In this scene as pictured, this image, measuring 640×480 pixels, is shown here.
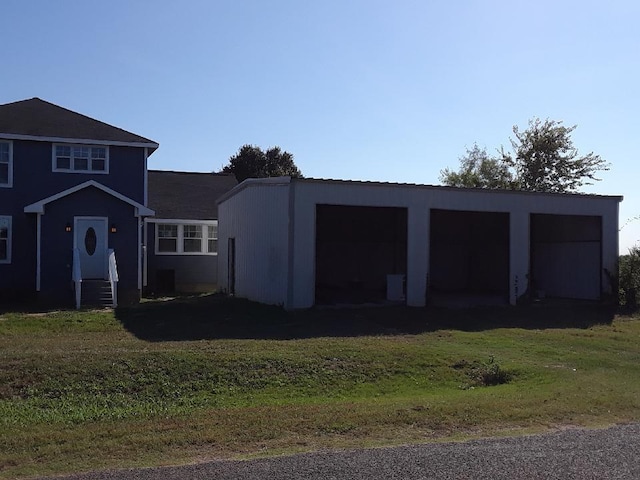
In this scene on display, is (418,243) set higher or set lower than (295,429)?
higher

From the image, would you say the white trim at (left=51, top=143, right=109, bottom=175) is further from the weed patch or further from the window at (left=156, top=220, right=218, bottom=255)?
the weed patch

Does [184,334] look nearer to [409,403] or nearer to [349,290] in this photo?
[409,403]

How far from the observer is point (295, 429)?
7.97 m

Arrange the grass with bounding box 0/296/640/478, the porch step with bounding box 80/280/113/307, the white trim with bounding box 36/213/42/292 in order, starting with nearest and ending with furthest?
1. the grass with bounding box 0/296/640/478
2. the porch step with bounding box 80/280/113/307
3. the white trim with bounding box 36/213/42/292

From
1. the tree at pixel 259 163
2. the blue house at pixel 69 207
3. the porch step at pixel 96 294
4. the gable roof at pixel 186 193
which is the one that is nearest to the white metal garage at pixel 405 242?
the gable roof at pixel 186 193

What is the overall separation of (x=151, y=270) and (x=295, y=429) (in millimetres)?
21616

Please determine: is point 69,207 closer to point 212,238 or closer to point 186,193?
point 212,238

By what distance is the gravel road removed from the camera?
20.2 feet

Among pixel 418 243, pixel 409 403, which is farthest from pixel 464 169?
pixel 409 403

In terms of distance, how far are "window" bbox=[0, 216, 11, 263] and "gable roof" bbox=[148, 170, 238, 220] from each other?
257 inches

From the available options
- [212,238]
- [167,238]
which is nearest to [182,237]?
[167,238]

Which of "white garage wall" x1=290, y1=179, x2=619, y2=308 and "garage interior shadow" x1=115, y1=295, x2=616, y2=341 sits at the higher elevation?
"white garage wall" x1=290, y1=179, x2=619, y2=308

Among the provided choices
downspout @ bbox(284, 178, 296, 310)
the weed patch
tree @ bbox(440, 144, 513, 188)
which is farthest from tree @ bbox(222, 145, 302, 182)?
the weed patch

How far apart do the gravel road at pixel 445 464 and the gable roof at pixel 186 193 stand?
23.4 m
